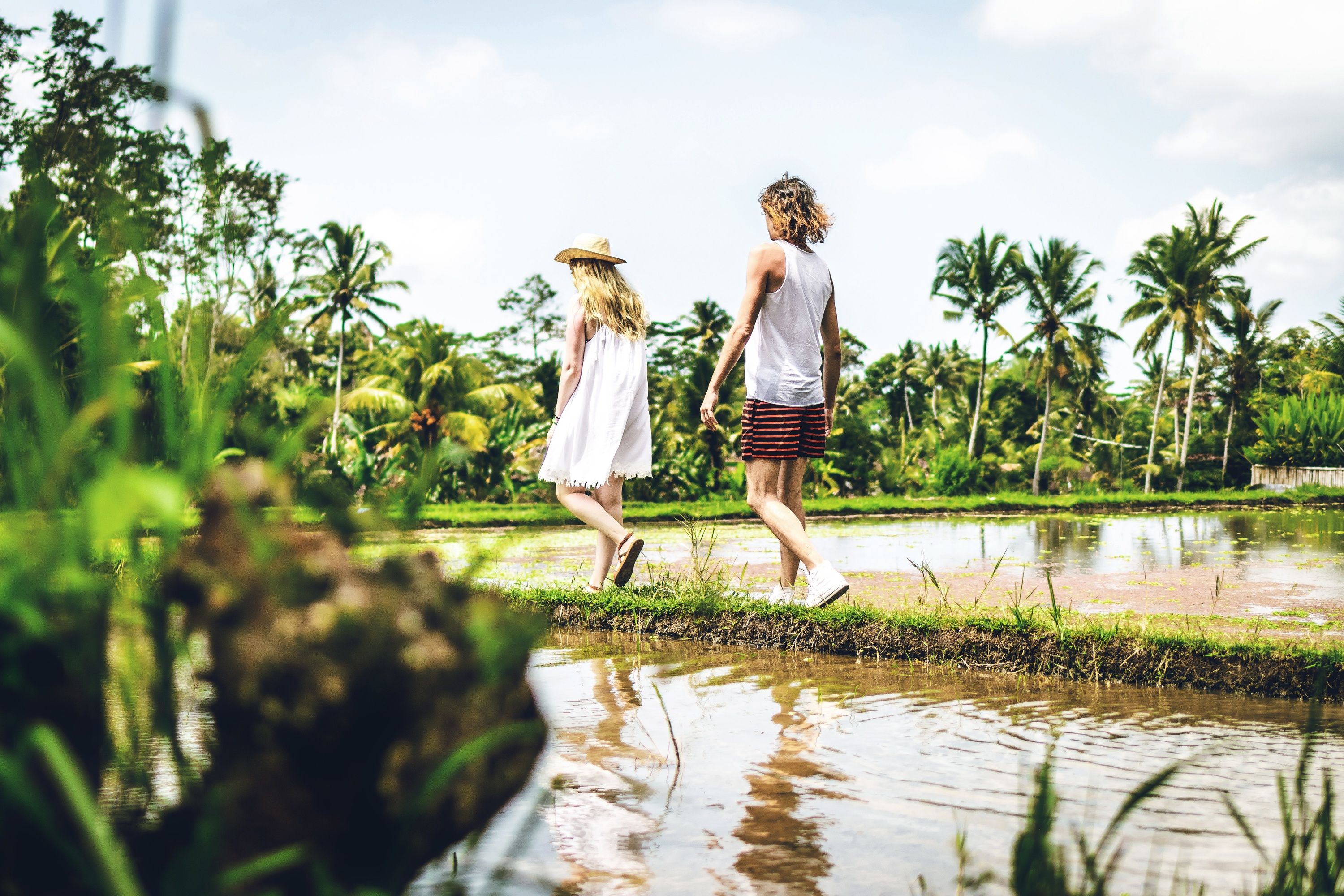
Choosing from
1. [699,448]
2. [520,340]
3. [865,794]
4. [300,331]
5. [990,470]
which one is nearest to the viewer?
[865,794]

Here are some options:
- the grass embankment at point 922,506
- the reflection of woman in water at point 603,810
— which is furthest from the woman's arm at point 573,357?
the grass embankment at point 922,506

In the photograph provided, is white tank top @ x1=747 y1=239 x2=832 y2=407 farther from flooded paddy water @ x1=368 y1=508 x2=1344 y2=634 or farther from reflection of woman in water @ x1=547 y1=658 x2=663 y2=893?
reflection of woman in water @ x1=547 y1=658 x2=663 y2=893

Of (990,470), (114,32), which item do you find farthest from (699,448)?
(114,32)

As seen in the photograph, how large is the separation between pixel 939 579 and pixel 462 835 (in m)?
5.39

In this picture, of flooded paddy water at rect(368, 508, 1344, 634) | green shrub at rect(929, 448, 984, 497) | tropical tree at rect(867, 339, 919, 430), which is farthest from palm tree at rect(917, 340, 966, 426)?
flooded paddy water at rect(368, 508, 1344, 634)

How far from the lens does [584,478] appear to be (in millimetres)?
5078

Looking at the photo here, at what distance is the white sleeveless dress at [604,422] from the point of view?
16.8 feet

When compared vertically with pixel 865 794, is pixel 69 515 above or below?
above

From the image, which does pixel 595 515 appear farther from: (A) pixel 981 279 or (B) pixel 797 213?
(A) pixel 981 279

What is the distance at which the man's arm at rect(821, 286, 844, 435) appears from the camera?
4.91m

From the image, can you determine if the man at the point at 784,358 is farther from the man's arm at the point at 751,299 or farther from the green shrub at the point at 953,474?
the green shrub at the point at 953,474

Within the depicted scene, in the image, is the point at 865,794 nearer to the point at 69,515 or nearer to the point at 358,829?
the point at 358,829

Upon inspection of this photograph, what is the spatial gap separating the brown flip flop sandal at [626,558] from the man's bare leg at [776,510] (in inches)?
22.3

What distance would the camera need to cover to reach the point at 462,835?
0.99 meters
